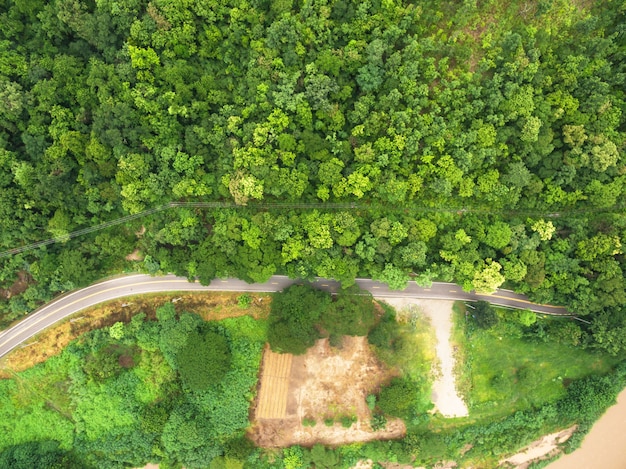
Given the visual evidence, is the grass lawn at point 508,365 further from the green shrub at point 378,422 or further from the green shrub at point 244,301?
the green shrub at point 244,301

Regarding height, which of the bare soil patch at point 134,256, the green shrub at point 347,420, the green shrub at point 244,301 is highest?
the bare soil patch at point 134,256

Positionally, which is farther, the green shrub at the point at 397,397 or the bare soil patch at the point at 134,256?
the bare soil patch at the point at 134,256

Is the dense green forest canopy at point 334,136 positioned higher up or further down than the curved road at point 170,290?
higher up

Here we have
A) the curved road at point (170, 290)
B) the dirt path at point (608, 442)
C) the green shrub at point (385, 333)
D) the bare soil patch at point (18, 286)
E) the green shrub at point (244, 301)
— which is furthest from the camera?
the dirt path at point (608, 442)

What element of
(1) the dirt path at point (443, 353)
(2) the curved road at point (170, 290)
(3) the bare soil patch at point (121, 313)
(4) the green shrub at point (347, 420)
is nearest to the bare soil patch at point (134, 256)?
(2) the curved road at point (170, 290)

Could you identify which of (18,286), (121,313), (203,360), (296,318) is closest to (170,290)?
(121,313)

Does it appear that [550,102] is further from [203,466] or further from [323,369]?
[203,466]

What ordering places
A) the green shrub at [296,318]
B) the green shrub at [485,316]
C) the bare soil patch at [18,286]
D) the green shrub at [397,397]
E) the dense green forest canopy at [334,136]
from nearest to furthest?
1. the dense green forest canopy at [334,136]
2. the green shrub at [296,318]
3. the green shrub at [485,316]
4. the green shrub at [397,397]
5. the bare soil patch at [18,286]
